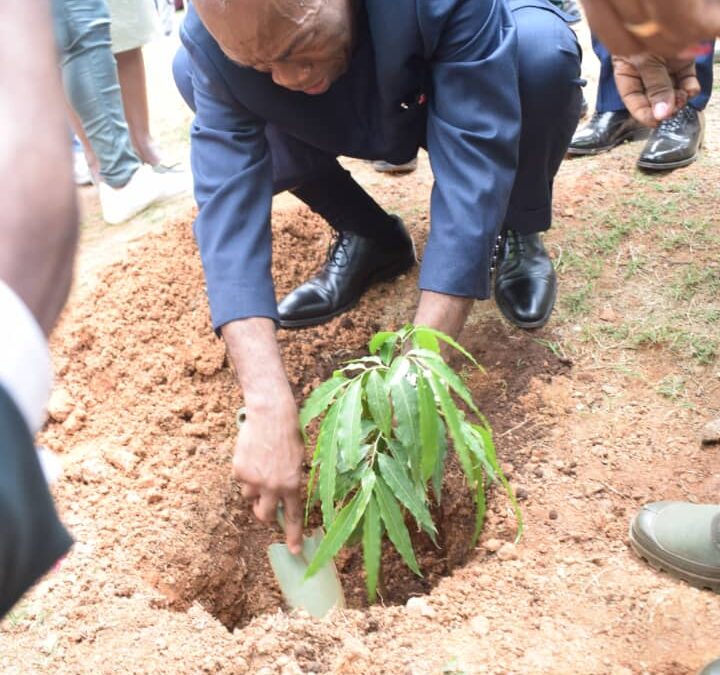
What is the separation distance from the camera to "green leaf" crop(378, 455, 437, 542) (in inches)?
61.2

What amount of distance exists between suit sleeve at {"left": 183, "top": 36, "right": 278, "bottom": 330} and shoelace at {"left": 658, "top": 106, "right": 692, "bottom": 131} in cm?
165

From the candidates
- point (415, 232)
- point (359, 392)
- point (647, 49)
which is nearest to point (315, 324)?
point (415, 232)

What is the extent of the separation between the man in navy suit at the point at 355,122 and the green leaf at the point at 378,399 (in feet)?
0.81

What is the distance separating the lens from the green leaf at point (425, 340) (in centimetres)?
160

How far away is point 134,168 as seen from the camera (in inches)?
140

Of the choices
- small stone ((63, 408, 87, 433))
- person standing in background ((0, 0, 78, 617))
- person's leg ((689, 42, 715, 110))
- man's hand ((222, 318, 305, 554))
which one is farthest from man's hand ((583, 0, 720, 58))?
person's leg ((689, 42, 715, 110))

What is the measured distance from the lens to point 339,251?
2693 mm

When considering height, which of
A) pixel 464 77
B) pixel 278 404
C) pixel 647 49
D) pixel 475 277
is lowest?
pixel 278 404

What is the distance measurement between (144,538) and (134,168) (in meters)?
2.02

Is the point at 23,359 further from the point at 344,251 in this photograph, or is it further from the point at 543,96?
the point at 344,251

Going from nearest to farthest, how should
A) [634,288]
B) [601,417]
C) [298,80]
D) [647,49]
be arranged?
[647,49] → [298,80] → [601,417] → [634,288]

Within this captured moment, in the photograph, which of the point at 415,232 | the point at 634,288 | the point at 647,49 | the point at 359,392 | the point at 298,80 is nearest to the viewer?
the point at 647,49

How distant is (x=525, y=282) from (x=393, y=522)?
1.10 metres

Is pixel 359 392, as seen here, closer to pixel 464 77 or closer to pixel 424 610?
pixel 424 610
